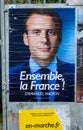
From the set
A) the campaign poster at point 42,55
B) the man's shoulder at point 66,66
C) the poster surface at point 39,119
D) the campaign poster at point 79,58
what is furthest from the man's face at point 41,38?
the poster surface at point 39,119

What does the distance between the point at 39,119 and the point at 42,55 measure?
850 millimetres

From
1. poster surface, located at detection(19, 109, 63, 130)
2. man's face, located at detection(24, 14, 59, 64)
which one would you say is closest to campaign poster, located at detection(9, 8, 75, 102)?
man's face, located at detection(24, 14, 59, 64)

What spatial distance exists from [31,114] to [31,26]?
1.16m

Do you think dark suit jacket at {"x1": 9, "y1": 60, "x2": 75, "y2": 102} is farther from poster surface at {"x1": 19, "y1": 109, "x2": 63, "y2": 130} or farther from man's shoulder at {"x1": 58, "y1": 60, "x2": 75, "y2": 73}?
poster surface at {"x1": 19, "y1": 109, "x2": 63, "y2": 130}

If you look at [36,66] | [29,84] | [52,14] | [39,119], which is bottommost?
[39,119]

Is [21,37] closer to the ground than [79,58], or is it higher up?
higher up

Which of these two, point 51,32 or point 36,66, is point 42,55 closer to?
point 36,66

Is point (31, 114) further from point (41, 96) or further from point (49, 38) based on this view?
point (49, 38)

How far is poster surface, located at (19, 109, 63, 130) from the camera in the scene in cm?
560

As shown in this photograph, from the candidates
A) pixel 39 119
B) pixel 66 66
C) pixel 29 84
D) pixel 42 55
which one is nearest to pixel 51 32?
pixel 42 55

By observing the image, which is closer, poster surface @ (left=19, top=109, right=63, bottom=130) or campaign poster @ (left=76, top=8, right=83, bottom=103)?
campaign poster @ (left=76, top=8, right=83, bottom=103)

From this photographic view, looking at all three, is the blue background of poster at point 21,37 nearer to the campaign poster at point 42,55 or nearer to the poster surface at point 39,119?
the campaign poster at point 42,55

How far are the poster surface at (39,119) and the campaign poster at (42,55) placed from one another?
16 centimetres

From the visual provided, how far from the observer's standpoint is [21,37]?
5480 millimetres
